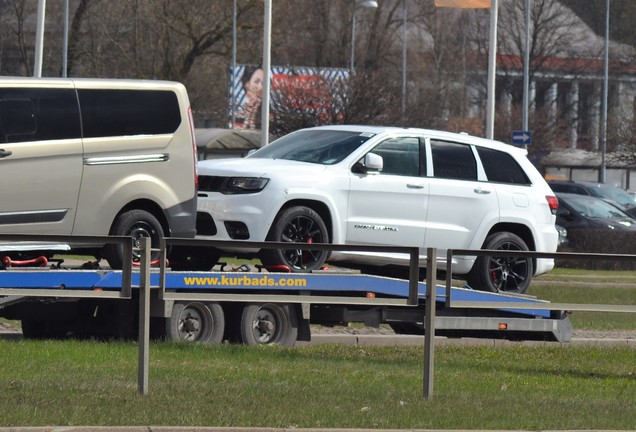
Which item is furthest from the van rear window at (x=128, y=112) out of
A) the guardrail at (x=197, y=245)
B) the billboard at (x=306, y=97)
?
A: the billboard at (x=306, y=97)

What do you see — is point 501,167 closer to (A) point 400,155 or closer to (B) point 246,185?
(A) point 400,155

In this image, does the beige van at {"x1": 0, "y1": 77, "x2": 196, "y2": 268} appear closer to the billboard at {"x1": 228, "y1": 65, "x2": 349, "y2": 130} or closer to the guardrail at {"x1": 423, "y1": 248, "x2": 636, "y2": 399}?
the guardrail at {"x1": 423, "y1": 248, "x2": 636, "y2": 399}

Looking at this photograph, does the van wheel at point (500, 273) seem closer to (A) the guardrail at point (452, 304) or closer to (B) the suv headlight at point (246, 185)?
(B) the suv headlight at point (246, 185)

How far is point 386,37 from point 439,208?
50.5m

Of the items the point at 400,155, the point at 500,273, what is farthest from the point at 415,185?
the point at 500,273

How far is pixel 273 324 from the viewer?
1254 cm

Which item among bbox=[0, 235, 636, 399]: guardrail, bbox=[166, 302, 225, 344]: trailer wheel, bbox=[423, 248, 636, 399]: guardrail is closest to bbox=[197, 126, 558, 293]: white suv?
bbox=[166, 302, 225, 344]: trailer wheel

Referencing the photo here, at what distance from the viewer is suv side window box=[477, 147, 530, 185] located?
1392cm

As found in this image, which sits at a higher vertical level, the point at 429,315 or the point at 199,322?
the point at 429,315

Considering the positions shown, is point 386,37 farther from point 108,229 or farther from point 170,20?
point 108,229

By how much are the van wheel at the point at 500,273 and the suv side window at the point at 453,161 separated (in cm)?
76

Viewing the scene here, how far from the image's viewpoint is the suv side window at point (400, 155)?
13258 millimetres

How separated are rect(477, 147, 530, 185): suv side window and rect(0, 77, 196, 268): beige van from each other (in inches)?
139

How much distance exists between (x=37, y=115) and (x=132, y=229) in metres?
1.42
